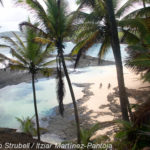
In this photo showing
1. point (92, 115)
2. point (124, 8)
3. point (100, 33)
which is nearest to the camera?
point (100, 33)

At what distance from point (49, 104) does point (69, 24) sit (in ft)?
41.2

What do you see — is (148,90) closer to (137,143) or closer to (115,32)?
(115,32)

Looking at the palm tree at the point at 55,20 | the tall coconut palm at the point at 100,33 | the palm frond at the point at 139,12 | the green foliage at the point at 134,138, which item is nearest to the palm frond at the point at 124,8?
the palm frond at the point at 139,12

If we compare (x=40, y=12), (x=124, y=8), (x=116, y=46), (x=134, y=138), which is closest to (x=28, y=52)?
(x=40, y=12)

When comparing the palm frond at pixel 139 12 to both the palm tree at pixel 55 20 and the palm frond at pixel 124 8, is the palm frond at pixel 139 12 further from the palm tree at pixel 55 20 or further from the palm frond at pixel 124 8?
the palm tree at pixel 55 20

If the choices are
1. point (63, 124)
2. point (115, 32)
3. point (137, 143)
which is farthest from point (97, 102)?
point (137, 143)

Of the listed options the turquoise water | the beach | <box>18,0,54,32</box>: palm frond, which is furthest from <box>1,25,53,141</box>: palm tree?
the turquoise water

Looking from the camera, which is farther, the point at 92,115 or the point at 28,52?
the point at 92,115

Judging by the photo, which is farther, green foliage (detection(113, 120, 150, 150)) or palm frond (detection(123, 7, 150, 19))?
palm frond (detection(123, 7, 150, 19))

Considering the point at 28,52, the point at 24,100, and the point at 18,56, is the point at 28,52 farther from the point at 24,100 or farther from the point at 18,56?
the point at 24,100

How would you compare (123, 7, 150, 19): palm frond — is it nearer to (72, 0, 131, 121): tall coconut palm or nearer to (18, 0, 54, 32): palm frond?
(72, 0, 131, 121): tall coconut palm

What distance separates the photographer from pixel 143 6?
32.1ft

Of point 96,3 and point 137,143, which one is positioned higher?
point 96,3

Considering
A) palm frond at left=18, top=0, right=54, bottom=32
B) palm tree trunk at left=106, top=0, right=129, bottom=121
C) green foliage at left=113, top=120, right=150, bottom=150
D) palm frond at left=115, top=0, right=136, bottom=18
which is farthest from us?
palm frond at left=115, top=0, right=136, bottom=18
